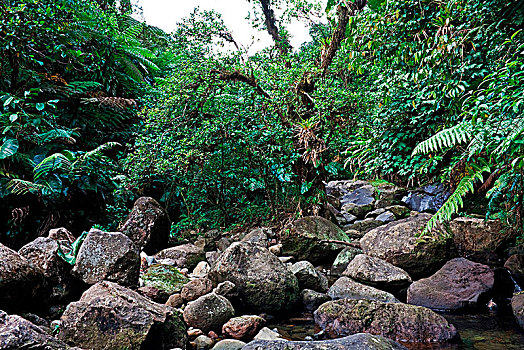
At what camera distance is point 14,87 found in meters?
6.37

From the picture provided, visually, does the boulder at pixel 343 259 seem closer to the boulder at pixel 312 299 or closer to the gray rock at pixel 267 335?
the boulder at pixel 312 299

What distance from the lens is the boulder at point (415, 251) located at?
463 centimetres

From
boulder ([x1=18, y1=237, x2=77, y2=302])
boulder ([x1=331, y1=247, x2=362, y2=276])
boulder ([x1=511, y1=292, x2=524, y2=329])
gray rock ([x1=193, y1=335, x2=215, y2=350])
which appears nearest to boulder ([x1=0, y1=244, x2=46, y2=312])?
boulder ([x1=18, y1=237, x2=77, y2=302])

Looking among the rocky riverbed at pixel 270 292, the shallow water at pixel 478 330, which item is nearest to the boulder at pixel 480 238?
the rocky riverbed at pixel 270 292

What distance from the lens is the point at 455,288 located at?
3.96 metres

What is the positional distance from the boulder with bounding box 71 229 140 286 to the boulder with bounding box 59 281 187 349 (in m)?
0.71

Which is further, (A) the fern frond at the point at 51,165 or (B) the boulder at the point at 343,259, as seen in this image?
(A) the fern frond at the point at 51,165

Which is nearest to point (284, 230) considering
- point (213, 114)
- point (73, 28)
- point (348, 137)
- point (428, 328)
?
point (348, 137)

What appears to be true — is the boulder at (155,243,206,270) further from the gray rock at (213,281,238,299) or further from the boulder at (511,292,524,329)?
the boulder at (511,292,524,329)

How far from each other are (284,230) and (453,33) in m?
3.64

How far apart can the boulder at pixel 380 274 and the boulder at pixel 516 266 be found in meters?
1.23

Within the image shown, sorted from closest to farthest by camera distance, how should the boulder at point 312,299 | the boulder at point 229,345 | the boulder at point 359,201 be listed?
the boulder at point 229,345 < the boulder at point 312,299 < the boulder at point 359,201

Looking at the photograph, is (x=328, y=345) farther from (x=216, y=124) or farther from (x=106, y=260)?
(x=216, y=124)

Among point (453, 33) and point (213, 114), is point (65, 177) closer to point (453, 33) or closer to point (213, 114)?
point (213, 114)
